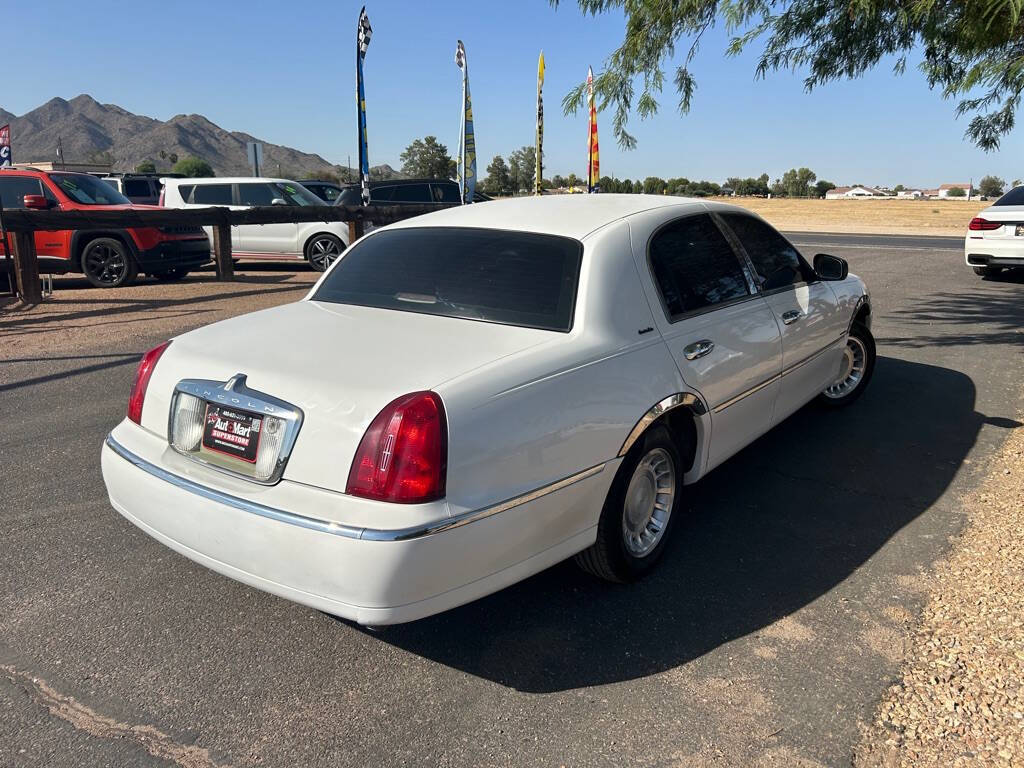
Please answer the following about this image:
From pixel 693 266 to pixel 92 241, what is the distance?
1091cm

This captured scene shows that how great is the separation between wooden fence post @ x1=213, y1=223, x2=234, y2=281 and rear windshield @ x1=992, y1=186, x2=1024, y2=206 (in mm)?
12459

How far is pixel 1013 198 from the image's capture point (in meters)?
13.2

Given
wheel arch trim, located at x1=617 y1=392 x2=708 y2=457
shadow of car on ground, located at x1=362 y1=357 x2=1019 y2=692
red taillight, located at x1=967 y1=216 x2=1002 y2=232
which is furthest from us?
red taillight, located at x1=967 y1=216 x2=1002 y2=232

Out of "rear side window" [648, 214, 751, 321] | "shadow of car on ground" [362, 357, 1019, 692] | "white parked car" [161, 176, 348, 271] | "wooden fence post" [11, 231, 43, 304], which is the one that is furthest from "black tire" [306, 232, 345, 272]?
"rear side window" [648, 214, 751, 321]

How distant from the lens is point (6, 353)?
305 inches

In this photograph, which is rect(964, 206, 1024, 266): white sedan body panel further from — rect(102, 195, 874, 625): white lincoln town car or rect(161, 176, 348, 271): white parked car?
rect(161, 176, 348, 271): white parked car

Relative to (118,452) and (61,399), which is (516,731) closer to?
(118,452)

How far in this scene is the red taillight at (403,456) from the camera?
258cm

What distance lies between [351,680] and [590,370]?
4.66 ft

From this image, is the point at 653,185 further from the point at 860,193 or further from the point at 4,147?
the point at 860,193

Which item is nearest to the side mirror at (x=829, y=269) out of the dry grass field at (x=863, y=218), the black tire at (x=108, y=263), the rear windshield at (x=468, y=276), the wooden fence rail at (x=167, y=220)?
the rear windshield at (x=468, y=276)

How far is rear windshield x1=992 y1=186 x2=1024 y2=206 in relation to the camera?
13.0 metres

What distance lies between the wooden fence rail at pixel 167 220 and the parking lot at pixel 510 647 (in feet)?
22.2

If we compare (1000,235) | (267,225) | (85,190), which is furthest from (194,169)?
(1000,235)
